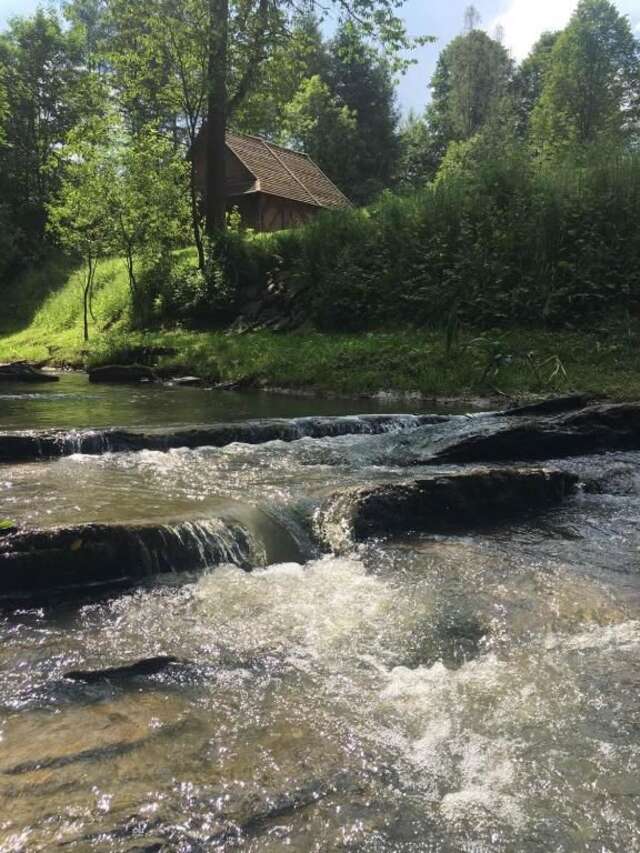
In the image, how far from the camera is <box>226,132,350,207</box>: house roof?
31.8m

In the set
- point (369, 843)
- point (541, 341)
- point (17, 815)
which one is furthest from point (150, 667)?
point (541, 341)

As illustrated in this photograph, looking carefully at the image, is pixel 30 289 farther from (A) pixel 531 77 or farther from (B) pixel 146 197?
(A) pixel 531 77

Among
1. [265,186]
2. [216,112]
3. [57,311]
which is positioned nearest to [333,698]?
[216,112]

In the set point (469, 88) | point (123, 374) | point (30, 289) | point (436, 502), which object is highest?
point (469, 88)

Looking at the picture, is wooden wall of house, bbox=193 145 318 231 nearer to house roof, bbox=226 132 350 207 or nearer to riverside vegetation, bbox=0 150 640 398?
house roof, bbox=226 132 350 207

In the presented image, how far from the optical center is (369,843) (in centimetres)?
257

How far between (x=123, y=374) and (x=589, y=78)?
37741 millimetres

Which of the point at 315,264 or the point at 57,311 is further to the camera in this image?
the point at 57,311

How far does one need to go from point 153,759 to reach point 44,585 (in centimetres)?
225

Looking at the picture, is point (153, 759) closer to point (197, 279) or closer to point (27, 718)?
point (27, 718)

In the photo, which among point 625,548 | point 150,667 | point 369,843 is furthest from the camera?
point 625,548

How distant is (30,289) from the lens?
3266 centimetres

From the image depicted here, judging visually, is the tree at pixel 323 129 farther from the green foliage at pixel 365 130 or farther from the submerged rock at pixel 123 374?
the submerged rock at pixel 123 374

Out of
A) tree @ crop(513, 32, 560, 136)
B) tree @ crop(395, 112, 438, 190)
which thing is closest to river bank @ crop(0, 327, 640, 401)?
tree @ crop(395, 112, 438, 190)
